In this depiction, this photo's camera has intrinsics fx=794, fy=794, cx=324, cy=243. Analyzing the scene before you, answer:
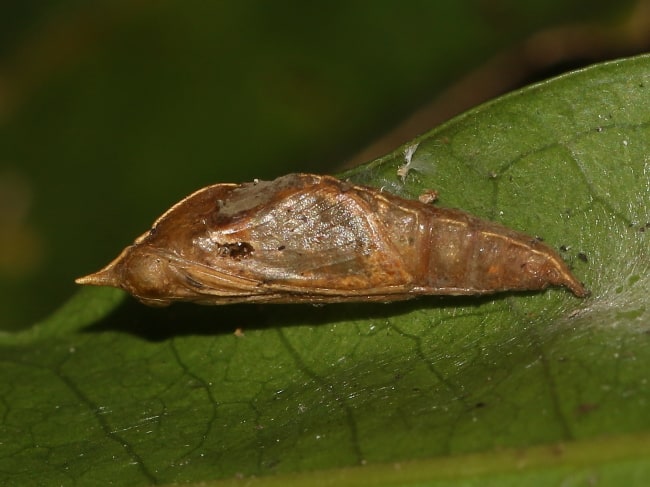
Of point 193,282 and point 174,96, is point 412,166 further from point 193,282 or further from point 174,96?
point 174,96

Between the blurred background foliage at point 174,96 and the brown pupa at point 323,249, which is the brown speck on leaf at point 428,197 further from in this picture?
the blurred background foliage at point 174,96

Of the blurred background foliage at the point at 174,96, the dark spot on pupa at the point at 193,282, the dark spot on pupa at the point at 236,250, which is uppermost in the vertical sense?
the blurred background foliage at the point at 174,96

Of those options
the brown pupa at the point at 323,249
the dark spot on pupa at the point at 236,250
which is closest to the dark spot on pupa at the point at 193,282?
the brown pupa at the point at 323,249

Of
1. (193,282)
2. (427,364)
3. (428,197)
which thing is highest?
(193,282)

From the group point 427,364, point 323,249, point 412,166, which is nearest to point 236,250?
point 323,249

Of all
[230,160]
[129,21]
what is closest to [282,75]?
[230,160]

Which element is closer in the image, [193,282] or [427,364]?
[427,364]

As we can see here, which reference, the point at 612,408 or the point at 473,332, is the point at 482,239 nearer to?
the point at 473,332
